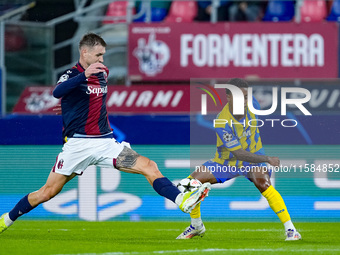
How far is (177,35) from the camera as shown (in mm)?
14516

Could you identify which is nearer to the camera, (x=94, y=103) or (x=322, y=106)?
(x=94, y=103)

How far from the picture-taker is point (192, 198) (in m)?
7.36

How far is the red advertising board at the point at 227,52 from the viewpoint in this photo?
1445cm

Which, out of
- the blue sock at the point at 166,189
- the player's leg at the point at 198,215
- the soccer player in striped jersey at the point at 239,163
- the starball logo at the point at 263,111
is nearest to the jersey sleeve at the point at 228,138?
the soccer player in striped jersey at the point at 239,163

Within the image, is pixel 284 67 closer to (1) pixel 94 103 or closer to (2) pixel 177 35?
(2) pixel 177 35

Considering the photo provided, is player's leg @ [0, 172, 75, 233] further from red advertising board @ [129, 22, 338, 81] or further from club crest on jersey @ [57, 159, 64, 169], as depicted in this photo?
red advertising board @ [129, 22, 338, 81]

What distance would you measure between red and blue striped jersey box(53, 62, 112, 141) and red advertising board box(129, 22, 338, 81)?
6.50m

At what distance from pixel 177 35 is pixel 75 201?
4.58m

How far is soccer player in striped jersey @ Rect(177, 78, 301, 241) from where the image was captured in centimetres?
825

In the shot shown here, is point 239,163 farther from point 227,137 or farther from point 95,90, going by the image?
point 95,90

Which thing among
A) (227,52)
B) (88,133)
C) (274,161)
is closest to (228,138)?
(274,161)

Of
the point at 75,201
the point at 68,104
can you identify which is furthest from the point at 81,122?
the point at 75,201

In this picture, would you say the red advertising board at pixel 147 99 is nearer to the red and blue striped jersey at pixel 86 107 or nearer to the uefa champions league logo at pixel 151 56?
the uefa champions league logo at pixel 151 56

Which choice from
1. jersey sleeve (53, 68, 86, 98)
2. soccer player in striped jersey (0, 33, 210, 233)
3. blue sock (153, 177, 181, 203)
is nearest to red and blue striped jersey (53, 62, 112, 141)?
soccer player in striped jersey (0, 33, 210, 233)
